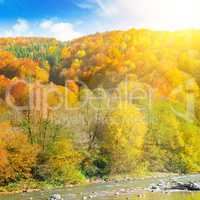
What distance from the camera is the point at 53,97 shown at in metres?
58.6

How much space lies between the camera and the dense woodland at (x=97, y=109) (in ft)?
149

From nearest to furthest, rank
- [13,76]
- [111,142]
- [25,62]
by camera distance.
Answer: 1. [111,142]
2. [13,76]
3. [25,62]

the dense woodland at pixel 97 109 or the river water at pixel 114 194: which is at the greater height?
the dense woodland at pixel 97 109

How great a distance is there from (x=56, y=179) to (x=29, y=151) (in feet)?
9.37

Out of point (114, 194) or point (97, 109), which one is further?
point (97, 109)

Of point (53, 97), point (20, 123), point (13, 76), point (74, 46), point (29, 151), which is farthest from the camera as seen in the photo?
point (74, 46)

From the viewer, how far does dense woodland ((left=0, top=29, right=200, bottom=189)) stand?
1794 inches

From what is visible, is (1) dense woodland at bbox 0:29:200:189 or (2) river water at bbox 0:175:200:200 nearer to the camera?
(2) river water at bbox 0:175:200:200

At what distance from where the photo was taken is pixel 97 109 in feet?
172

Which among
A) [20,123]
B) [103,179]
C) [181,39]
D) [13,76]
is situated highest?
[181,39]

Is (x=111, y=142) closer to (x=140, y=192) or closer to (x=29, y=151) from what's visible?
(x=29, y=151)

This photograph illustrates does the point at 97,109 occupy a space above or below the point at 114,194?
above

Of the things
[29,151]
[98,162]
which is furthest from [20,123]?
[98,162]

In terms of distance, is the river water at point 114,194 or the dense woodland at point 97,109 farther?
the dense woodland at point 97,109
